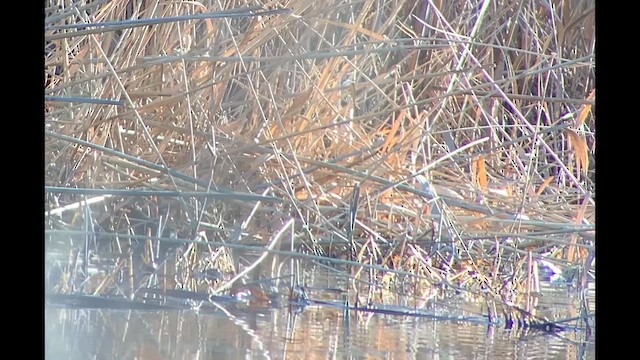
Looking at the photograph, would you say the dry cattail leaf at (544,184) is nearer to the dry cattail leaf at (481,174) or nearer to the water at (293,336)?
the dry cattail leaf at (481,174)

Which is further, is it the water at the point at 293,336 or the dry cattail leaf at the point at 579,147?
the dry cattail leaf at the point at 579,147

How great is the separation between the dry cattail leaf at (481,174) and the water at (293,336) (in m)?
0.27

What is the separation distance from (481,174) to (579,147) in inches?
6.5

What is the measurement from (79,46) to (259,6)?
0.29m

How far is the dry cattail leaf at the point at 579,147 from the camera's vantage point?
1845 mm

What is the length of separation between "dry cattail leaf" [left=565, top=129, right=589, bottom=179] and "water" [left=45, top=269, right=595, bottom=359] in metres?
0.24

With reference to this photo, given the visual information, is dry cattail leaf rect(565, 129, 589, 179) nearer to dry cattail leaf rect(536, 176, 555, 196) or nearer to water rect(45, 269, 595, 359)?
dry cattail leaf rect(536, 176, 555, 196)

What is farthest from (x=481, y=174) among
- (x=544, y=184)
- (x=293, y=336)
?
(x=293, y=336)

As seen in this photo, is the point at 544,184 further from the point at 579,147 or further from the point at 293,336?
the point at 293,336

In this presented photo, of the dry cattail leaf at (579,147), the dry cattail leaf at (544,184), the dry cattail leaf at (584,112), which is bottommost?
the dry cattail leaf at (544,184)

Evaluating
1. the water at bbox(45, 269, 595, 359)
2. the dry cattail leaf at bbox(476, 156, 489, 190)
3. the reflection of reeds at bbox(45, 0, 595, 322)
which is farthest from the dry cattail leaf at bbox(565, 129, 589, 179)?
the water at bbox(45, 269, 595, 359)

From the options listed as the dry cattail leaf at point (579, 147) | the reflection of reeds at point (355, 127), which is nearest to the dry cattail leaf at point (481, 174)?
the reflection of reeds at point (355, 127)

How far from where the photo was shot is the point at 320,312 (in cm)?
165
